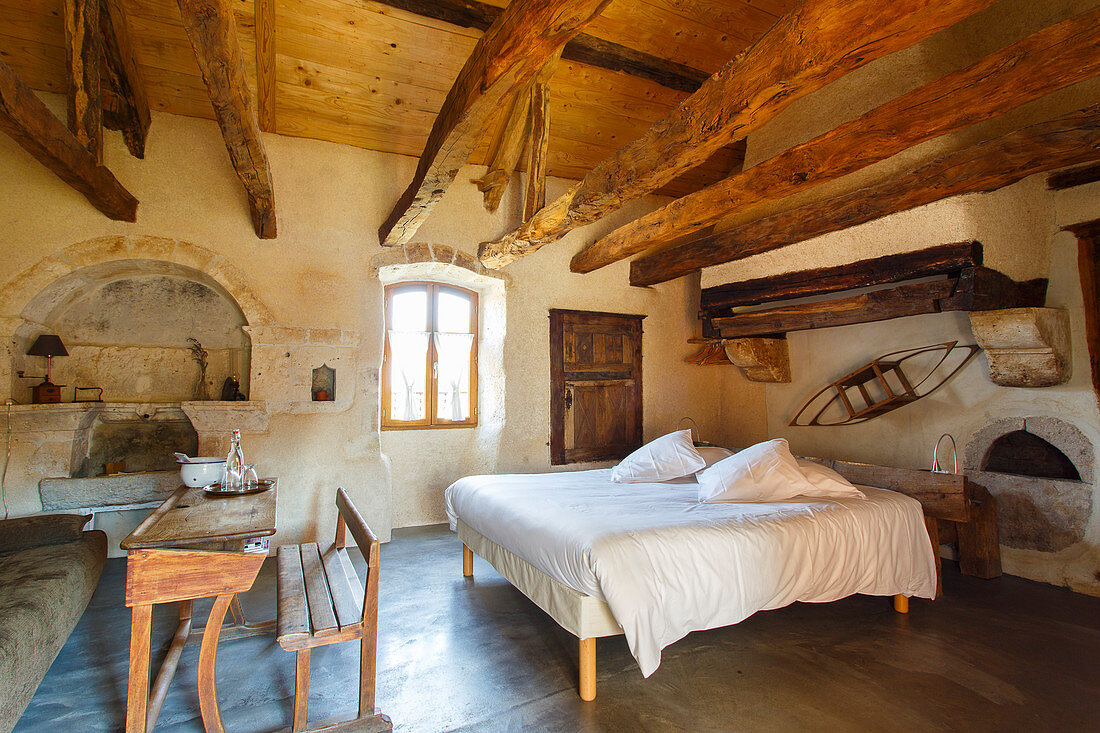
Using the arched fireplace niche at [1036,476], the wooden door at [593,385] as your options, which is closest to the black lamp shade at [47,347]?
the wooden door at [593,385]

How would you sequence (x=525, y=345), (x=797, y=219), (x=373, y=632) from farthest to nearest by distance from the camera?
(x=525, y=345) → (x=797, y=219) → (x=373, y=632)

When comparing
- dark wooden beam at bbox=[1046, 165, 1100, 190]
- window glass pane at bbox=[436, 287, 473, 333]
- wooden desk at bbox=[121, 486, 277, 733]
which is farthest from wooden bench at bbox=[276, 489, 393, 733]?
dark wooden beam at bbox=[1046, 165, 1100, 190]

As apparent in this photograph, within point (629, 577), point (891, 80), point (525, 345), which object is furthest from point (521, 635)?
point (891, 80)

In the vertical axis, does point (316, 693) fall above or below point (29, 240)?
below

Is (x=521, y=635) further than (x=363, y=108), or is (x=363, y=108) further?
(x=363, y=108)

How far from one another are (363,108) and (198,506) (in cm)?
314

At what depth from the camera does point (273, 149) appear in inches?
161

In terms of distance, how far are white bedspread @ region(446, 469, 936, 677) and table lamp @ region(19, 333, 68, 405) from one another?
2.97m

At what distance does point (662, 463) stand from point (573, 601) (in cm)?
165

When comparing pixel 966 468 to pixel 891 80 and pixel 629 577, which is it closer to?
pixel 891 80

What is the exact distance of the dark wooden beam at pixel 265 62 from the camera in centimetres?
323

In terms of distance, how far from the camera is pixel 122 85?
3.41 m

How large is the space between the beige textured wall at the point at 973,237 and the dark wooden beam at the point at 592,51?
893 millimetres

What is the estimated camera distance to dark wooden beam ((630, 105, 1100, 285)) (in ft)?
8.21
